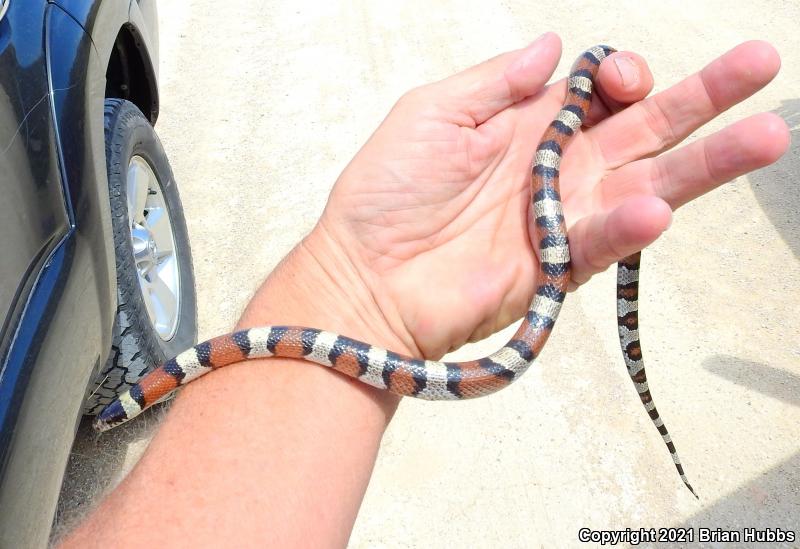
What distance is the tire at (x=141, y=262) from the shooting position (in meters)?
3.81

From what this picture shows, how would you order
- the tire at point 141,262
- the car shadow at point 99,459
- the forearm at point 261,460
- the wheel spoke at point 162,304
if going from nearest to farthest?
the forearm at point 261,460 → the tire at point 141,262 → the car shadow at point 99,459 → the wheel spoke at point 162,304

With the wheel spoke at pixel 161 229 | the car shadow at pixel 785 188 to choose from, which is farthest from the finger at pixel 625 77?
the wheel spoke at pixel 161 229

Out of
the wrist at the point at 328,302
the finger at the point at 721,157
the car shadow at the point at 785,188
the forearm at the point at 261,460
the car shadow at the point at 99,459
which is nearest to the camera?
the forearm at the point at 261,460

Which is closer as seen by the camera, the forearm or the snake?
the forearm

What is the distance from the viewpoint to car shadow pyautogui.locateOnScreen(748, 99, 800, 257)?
5.40 meters

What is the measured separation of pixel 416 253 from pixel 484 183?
2.08 feet

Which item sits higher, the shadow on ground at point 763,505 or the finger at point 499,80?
the finger at point 499,80

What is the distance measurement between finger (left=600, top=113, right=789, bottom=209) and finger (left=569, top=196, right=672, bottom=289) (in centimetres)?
39

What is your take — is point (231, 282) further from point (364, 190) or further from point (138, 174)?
point (364, 190)

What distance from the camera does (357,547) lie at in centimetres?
383

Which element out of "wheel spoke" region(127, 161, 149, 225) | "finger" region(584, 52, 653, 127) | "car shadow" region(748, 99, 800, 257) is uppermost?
"wheel spoke" region(127, 161, 149, 225)

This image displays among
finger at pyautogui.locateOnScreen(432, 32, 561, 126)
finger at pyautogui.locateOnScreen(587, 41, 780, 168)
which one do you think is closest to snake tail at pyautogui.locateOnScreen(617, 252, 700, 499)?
finger at pyautogui.locateOnScreen(587, 41, 780, 168)

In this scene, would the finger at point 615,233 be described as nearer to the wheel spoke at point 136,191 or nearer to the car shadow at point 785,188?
the wheel spoke at point 136,191

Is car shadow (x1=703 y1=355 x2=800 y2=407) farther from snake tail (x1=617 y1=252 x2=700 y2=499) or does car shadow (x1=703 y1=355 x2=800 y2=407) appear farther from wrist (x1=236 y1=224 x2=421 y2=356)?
wrist (x1=236 y1=224 x2=421 y2=356)
